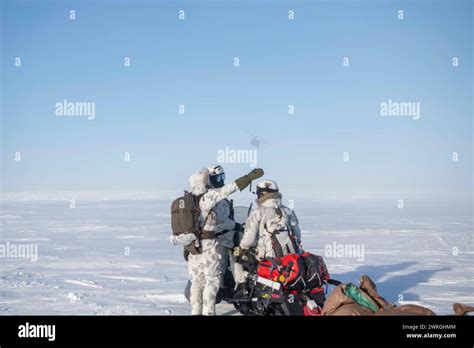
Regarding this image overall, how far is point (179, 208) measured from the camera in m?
7.07

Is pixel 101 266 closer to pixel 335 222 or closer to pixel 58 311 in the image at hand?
pixel 58 311

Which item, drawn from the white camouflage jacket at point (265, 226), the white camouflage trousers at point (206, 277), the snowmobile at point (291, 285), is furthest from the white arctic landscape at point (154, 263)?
the white camouflage jacket at point (265, 226)

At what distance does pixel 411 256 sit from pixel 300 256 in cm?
751

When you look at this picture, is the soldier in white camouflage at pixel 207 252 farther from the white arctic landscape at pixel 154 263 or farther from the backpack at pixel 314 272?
the backpack at pixel 314 272

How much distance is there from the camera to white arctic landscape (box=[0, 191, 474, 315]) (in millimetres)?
9031

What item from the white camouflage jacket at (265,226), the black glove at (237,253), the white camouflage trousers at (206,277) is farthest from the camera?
the black glove at (237,253)

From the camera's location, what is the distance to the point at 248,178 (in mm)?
7066

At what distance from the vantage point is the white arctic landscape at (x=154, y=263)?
9031mm

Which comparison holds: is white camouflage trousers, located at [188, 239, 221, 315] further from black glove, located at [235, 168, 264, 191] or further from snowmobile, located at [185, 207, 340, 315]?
black glove, located at [235, 168, 264, 191]

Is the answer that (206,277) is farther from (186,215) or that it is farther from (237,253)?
(186,215)

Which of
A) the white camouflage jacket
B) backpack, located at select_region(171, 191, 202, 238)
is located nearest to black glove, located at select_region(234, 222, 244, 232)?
the white camouflage jacket

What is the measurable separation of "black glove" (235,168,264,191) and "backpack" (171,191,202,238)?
0.64m

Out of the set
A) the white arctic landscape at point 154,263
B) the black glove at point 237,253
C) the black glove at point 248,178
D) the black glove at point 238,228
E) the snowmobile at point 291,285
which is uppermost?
the black glove at point 248,178
